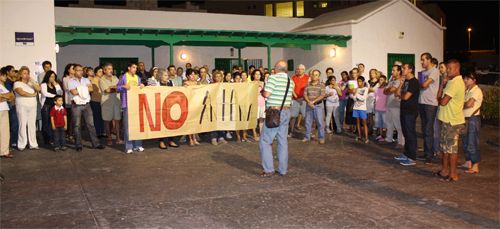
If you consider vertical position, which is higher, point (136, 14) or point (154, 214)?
point (136, 14)

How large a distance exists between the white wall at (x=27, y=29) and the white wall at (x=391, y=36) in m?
11.9

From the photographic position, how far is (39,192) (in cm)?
632

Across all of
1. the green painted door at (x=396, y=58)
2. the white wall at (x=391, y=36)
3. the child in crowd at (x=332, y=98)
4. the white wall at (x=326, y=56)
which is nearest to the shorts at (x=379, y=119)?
the child in crowd at (x=332, y=98)

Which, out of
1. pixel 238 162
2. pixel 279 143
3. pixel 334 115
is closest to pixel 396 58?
pixel 334 115

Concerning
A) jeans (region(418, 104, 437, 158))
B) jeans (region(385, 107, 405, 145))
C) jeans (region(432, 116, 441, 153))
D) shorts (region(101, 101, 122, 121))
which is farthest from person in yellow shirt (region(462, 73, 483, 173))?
shorts (region(101, 101, 122, 121))

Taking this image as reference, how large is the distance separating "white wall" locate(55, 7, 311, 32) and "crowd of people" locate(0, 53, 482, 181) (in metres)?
7.44

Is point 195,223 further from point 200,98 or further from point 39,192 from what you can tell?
point 200,98

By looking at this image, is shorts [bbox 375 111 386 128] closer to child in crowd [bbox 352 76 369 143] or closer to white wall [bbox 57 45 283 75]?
child in crowd [bbox 352 76 369 143]

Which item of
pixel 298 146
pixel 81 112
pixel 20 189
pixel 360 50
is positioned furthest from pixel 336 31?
pixel 20 189

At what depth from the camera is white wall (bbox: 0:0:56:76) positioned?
12195 millimetres

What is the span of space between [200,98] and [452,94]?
5.27 metres

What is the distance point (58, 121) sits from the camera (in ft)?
31.0

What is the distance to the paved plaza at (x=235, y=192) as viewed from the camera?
5078 millimetres

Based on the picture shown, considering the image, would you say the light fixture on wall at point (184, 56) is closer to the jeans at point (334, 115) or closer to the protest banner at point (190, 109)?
the jeans at point (334, 115)
